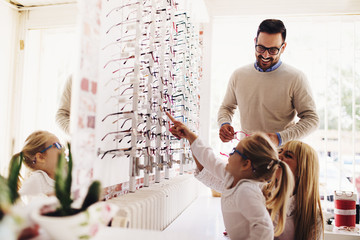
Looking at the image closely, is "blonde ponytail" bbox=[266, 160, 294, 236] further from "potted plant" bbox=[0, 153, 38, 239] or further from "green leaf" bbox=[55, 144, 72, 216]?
"potted plant" bbox=[0, 153, 38, 239]

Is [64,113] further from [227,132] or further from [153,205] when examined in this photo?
[227,132]

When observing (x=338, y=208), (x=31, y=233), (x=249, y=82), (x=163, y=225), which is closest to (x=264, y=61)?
(x=249, y=82)

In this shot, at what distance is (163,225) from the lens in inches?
81.5

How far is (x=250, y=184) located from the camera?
163cm

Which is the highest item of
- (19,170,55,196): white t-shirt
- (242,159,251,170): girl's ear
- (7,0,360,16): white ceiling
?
(7,0,360,16): white ceiling

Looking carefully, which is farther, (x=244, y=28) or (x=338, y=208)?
(x=244, y=28)

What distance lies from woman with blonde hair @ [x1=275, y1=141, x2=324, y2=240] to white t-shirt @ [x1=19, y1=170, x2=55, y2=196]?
1.39m

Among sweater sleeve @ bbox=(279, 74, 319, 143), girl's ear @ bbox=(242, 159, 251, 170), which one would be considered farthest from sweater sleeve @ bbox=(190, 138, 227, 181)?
sweater sleeve @ bbox=(279, 74, 319, 143)

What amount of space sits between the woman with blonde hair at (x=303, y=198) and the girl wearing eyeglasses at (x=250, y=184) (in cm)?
14

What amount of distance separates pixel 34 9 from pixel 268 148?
1201mm

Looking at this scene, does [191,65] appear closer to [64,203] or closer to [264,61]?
[264,61]

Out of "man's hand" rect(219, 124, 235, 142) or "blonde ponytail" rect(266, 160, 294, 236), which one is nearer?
Answer: "blonde ponytail" rect(266, 160, 294, 236)

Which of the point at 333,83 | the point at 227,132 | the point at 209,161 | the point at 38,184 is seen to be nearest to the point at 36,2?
the point at 38,184

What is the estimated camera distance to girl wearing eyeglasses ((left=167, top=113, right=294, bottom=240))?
1533 millimetres
